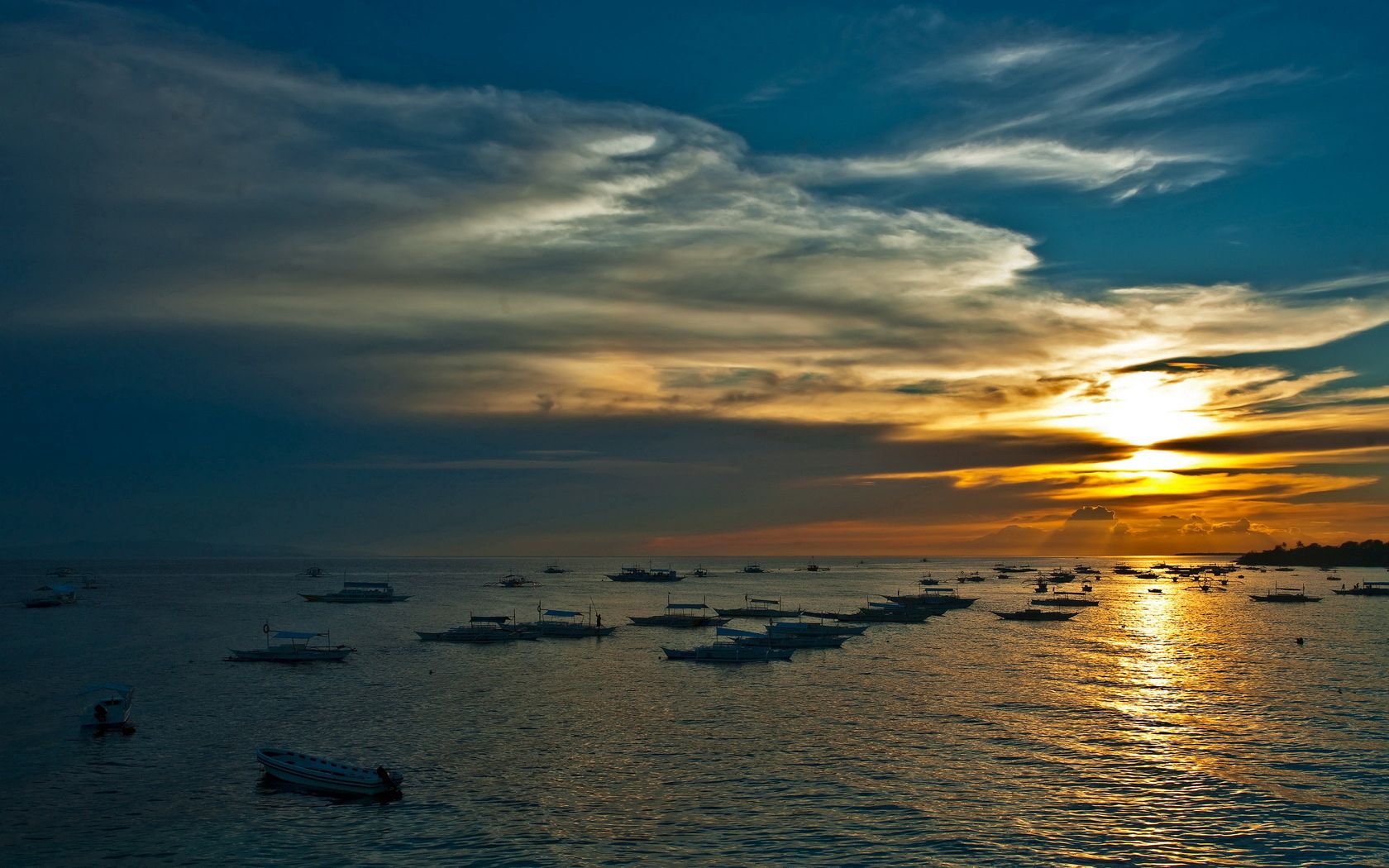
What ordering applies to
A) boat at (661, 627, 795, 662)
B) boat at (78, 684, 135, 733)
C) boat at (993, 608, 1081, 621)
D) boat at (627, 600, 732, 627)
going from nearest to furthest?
boat at (78, 684, 135, 733), boat at (661, 627, 795, 662), boat at (627, 600, 732, 627), boat at (993, 608, 1081, 621)

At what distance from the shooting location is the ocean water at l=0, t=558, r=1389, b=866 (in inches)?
1604

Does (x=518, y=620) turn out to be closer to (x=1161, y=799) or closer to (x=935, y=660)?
(x=935, y=660)

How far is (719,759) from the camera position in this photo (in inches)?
2149

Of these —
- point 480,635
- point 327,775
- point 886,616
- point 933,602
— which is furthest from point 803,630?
point 327,775

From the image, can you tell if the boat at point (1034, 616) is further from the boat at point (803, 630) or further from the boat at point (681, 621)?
the boat at point (803, 630)

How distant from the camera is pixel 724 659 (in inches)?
3755

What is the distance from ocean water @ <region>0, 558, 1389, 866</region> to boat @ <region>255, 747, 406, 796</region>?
2.27ft

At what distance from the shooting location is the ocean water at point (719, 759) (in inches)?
1604

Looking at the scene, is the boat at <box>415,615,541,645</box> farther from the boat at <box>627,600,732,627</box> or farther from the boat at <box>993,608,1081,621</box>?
the boat at <box>993,608,1081,621</box>

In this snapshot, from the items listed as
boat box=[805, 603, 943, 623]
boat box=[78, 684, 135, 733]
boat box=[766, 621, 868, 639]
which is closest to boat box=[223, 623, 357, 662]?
boat box=[78, 684, 135, 733]

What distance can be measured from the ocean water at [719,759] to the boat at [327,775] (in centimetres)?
69

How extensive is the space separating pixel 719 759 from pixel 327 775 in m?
20.6

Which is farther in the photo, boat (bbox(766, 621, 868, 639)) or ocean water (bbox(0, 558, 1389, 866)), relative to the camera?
boat (bbox(766, 621, 868, 639))

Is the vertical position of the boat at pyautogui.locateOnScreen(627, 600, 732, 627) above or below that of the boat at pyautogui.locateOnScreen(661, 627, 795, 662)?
below
